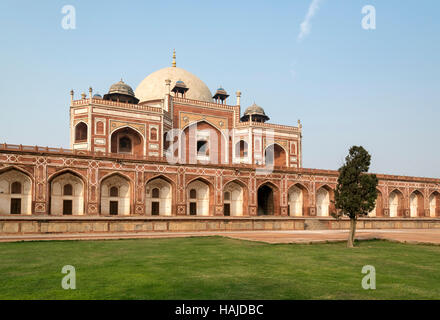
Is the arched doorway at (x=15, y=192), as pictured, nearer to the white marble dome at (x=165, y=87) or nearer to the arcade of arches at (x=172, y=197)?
the arcade of arches at (x=172, y=197)

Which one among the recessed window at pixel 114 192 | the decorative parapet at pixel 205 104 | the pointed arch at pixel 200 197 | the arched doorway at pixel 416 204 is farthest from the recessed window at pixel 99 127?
the arched doorway at pixel 416 204

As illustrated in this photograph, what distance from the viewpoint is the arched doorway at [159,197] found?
33.7 metres

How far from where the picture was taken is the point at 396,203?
4472 centimetres

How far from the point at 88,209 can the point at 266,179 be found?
52.5 ft

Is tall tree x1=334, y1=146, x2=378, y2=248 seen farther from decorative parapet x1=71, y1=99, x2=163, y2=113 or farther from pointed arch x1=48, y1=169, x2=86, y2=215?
decorative parapet x1=71, y1=99, x2=163, y2=113

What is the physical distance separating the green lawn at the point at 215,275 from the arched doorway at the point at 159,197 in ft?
68.6

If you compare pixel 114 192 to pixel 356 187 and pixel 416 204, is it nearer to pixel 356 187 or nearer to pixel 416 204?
pixel 356 187

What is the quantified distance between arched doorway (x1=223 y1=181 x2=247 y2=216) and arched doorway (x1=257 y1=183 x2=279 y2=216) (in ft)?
9.05

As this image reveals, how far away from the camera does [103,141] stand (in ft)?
117

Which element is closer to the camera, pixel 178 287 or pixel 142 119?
pixel 178 287

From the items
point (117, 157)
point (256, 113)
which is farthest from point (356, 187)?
point (256, 113)

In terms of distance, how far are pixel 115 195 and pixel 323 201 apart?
21032 millimetres
